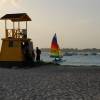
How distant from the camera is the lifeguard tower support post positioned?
44.5 meters

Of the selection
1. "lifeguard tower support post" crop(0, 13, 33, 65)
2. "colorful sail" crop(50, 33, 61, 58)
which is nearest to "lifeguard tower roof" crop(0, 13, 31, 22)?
"lifeguard tower support post" crop(0, 13, 33, 65)

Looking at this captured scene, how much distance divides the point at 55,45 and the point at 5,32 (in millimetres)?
30585

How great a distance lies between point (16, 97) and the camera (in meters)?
15.7

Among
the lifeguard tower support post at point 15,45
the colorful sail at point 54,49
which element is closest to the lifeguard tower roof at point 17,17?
the lifeguard tower support post at point 15,45

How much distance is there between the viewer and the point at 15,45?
44.7 m

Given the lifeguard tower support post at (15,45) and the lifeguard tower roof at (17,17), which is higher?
the lifeguard tower roof at (17,17)

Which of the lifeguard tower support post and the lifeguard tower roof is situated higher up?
the lifeguard tower roof

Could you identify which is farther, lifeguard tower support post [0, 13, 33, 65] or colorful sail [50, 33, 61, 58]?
colorful sail [50, 33, 61, 58]

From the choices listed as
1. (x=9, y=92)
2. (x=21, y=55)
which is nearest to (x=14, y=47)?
(x=21, y=55)

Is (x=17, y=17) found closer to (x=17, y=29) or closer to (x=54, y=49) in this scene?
(x=17, y=29)

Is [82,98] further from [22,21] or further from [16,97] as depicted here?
[22,21]

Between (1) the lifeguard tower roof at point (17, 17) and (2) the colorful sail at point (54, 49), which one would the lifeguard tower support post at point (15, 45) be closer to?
(1) the lifeguard tower roof at point (17, 17)

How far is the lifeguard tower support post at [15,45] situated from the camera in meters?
44.5

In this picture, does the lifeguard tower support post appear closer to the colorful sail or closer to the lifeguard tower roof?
the lifeguard tower roof
